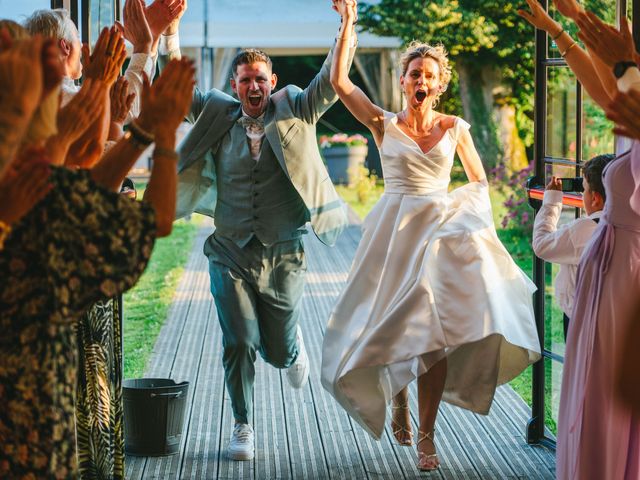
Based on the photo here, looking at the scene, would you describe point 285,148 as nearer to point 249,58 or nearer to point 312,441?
point 249,58

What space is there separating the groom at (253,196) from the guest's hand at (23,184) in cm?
267

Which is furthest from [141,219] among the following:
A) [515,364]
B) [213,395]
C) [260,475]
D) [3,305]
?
[213,395]

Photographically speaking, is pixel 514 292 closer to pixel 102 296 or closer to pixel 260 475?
pixel 260 475

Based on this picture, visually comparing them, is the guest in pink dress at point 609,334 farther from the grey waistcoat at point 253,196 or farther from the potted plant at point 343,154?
the potted plant at point 343,154

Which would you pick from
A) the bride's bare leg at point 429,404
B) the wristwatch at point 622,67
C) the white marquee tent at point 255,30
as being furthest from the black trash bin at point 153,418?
the white marquee tent at point 255,30

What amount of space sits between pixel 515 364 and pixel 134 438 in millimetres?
1880

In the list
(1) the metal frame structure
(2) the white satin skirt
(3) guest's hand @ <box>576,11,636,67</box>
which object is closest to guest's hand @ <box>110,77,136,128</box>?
(2) the white satin skirt

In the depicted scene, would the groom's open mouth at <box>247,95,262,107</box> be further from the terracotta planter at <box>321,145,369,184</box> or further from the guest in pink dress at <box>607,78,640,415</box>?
the terracotta planter at <box>321,145,369,184</box>

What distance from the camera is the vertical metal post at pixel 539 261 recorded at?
5306 millimetres

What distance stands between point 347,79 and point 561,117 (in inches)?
42.0

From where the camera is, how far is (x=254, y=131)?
210 inches

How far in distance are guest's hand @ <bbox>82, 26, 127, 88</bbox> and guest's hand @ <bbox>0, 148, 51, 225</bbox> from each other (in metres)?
1.23

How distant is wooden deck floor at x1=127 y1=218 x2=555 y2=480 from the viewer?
5.10 m

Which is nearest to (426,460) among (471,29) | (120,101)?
(120,101)
